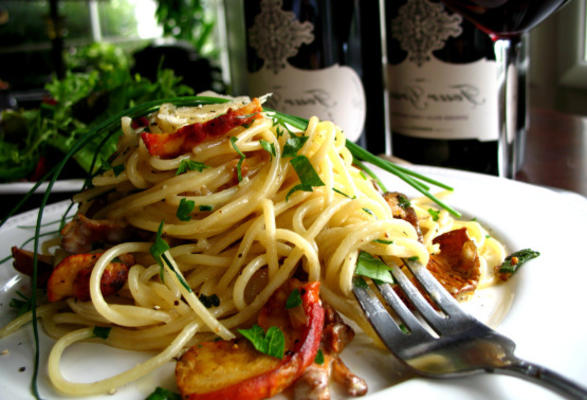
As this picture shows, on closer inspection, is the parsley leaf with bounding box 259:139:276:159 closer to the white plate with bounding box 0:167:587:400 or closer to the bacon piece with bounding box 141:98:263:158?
the bacon piece with bounding box 141:98:263:158

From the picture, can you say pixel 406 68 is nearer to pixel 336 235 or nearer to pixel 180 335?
pixel 336 235

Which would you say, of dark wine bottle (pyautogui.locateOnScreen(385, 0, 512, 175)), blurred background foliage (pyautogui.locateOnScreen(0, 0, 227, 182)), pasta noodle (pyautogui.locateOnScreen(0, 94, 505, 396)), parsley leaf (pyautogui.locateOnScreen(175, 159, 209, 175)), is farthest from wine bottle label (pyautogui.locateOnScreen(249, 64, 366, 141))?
parsley leaf (pyautogui.locateOnScreen(175, 159, 209, 175))

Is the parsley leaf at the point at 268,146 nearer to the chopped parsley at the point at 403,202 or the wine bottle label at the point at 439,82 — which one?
the chopped parsley at the point at 403,202

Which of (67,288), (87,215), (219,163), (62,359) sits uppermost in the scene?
(219,163)

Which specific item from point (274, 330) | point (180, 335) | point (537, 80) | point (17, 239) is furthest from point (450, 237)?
point (537, 80)

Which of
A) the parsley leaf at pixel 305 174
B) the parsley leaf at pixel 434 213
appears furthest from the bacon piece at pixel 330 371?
the parsley leaf at pixel 434 213

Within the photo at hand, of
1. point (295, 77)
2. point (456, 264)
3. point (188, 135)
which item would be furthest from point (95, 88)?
point (456, 264)

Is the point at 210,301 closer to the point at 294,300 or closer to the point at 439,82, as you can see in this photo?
the point at 294,300
